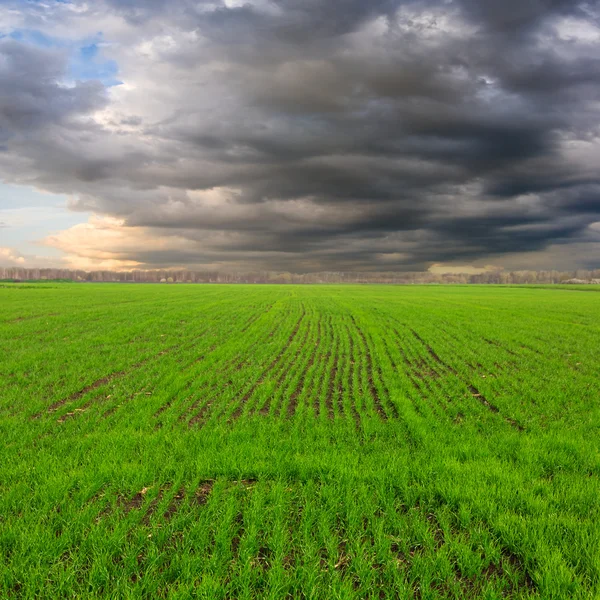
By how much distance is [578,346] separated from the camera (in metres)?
23.5

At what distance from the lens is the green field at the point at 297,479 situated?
16.6 feet

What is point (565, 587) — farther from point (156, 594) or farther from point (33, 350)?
point (33, 350)

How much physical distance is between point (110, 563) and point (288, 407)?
7894mm

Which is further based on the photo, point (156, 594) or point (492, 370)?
point (492, 370)

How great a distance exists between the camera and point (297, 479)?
7746 millimetres

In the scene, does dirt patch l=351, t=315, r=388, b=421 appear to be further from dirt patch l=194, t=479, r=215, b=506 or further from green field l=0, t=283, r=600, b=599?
dirt patch l=194, t=479, r=215, b=506

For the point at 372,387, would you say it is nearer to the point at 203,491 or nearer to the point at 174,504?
the point at 203,491

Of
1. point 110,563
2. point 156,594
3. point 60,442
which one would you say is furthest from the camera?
point 60,442

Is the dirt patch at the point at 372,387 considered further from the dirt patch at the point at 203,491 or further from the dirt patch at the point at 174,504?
the dirt patch at the point at 174,504

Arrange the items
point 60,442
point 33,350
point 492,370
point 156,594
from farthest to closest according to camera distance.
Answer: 1. point 33,350
2. point 492,370
3. point 60,442
4. point 156,594

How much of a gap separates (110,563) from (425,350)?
67.0ft

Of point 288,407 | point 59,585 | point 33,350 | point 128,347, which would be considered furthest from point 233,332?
point 59,585

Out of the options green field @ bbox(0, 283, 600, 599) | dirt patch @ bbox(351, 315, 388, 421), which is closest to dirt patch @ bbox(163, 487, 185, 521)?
green field @ bbox(0, 283, 600, 599)

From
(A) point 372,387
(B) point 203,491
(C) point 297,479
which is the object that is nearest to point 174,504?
(B) point 203,491
